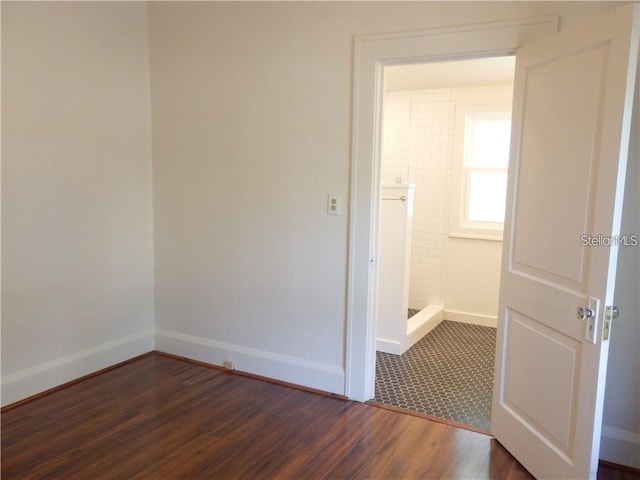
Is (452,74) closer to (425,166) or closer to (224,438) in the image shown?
(425,166)

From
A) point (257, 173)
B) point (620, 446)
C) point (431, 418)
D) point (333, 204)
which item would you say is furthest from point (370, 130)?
point (620, 446)

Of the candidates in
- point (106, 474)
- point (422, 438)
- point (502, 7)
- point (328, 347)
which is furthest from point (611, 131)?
point (106, 474)

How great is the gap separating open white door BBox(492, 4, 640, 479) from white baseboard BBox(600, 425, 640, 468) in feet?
1.51

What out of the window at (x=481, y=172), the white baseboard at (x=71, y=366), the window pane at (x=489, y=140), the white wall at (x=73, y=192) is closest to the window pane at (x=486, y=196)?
the window at (x=481, y=172)

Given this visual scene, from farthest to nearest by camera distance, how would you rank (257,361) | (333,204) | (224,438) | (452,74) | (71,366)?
(452,74), (257,361), (71,366), (333,204), (224,438)

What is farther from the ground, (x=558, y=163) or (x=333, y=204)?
(x=558, y=163)

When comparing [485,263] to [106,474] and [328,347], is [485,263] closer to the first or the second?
[328,347]

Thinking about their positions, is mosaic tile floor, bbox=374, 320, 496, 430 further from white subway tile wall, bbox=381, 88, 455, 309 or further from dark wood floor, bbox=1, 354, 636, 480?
white subway tile wall, bbox=381, 88, 455, 309

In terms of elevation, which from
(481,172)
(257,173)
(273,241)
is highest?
(481,172)

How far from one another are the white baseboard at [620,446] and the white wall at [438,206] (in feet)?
7.93

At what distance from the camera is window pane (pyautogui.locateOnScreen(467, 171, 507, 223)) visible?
487 cm

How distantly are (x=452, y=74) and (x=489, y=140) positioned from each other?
36.0 inches

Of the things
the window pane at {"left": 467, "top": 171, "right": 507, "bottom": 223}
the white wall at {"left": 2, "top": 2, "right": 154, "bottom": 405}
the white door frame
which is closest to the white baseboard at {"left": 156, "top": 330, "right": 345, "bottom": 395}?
the white door frame

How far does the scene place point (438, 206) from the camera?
5094 mm
